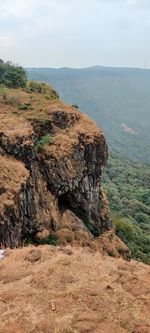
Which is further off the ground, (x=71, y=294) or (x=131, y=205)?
(x=71, y=294)

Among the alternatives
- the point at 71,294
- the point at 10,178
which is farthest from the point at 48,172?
the point at 71,294

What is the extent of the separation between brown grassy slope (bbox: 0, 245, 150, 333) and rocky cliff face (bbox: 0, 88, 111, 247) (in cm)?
818

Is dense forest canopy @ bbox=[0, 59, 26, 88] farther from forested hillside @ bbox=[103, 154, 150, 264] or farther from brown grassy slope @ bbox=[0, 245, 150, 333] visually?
brown grassy slope @ bbox=[0, 245, 150, 333]

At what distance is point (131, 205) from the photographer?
73188 mm

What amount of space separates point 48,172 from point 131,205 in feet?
153

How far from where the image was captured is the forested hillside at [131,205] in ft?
137

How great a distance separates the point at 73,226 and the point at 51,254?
54.3 ft

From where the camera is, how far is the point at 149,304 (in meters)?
9.98

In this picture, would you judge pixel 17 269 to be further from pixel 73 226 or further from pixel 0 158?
pixel 73 226

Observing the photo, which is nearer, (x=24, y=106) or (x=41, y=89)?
(x=24, y=106)

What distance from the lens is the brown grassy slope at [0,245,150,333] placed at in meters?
9.22

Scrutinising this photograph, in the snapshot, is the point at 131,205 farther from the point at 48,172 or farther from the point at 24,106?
the point at 48,172

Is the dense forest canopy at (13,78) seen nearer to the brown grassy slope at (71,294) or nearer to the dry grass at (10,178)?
the dry grass at (10,178)

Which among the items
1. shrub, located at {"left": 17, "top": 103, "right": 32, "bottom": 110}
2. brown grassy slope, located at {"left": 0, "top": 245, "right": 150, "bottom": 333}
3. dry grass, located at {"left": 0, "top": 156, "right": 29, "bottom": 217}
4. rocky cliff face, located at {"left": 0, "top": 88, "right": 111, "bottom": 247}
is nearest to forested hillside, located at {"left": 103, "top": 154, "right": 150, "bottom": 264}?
rocky cliff face, located at {"left": 0, "top": 88, "right": 111, "bottom": 247}
